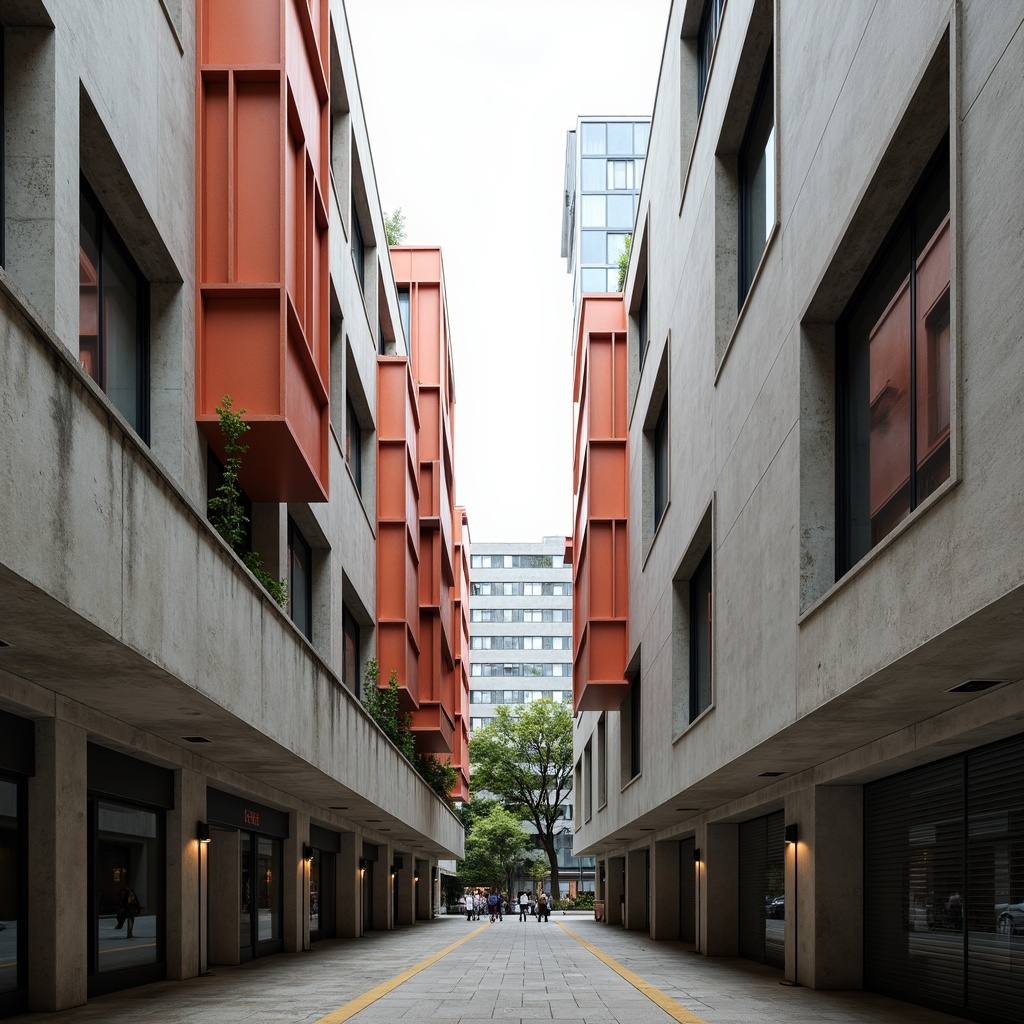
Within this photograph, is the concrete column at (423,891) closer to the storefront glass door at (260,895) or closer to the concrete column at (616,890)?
the concrete column at (616,890)

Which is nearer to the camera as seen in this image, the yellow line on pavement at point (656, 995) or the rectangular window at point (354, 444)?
the yellow line on pavement at point (656, 995)

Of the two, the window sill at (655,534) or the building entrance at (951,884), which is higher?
the window sill at (655,534)

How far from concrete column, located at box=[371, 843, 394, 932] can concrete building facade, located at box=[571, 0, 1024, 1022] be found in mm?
16112

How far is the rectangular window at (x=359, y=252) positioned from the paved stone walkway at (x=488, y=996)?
53.0ft

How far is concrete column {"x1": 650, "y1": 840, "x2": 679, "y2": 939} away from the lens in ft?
107

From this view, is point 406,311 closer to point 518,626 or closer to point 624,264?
point 624,264

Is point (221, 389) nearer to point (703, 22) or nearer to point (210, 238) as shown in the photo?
point (210, 238)

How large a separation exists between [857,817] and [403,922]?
3371 cm

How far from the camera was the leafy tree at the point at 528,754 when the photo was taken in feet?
267

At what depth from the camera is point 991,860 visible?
488 inches

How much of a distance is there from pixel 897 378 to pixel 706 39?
12427 mm

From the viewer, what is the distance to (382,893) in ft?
127

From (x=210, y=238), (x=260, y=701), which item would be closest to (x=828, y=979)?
(x=260, y=701)

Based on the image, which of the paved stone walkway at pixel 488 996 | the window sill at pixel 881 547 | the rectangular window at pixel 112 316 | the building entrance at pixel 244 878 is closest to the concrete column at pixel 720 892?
the paved stone walkway at pixel 488 996
